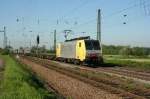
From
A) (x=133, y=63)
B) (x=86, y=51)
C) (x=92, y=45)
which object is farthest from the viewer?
(x=133, y=63)

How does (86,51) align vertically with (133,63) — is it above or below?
above

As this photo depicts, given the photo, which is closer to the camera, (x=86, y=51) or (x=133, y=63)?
(x=86, y=51)

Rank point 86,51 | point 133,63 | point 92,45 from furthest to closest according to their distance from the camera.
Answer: point 133,63, point 92,45, point 86,51

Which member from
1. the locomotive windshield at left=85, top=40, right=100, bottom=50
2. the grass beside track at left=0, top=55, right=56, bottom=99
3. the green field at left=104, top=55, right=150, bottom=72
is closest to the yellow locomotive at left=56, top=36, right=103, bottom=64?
the locomotive windshield at left=85, top=40, right=100, bottom=50

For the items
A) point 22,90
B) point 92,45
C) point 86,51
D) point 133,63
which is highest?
point 92,45

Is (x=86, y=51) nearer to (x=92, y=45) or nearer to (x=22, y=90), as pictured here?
(x=92, y=45)

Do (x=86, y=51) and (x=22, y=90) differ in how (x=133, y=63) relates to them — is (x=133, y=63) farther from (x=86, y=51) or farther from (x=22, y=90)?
(x=22, y=90)

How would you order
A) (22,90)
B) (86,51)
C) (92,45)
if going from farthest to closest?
(92,45) → (86,51) → (22,90)

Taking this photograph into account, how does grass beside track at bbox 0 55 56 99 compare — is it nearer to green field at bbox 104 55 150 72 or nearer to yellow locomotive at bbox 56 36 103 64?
green field at bbox 104 55 150 72

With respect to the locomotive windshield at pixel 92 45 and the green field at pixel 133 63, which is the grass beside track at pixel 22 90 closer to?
the green field at pixel 133 63

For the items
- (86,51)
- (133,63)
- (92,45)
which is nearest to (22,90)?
(86,51)

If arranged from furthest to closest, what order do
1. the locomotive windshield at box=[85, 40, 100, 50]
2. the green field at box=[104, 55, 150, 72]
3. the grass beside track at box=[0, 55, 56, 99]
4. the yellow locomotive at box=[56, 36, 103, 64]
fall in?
1. the locomotive windshield at box=[85, 40, 100, 50]
2. the yellow locomotive at box=[56, 36, 103, 64]
3. the green field at box=[104, 55, 150, 72]
4. the grass beside track at box=[0, 55, 56, 99]

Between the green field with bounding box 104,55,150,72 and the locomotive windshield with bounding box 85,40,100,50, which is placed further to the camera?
the locomotive windshield with bounding box 85,40,100,50

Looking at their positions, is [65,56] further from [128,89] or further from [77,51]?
[128,89]
